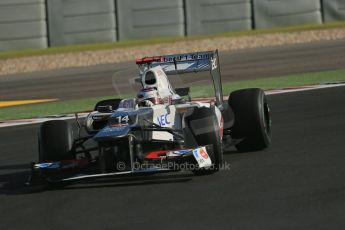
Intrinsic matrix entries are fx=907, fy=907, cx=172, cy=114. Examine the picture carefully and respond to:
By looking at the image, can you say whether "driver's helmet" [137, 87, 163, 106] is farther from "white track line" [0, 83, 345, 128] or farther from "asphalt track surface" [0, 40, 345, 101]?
"asphalt track surface" [0, 40, 345, 101]

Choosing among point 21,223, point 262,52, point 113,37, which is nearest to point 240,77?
point 262,52

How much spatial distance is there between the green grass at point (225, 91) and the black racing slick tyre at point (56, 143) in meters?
7.06

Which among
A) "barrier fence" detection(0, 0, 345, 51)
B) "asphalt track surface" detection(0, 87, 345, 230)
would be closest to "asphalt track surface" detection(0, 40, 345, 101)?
"barrier fence" detection(0, 0, 345, 51)

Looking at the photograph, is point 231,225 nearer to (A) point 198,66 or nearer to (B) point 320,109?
(A) point 198,66

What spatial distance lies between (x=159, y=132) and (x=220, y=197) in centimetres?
190

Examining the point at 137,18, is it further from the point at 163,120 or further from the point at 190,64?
the point at 163,120

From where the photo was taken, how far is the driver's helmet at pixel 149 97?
11117mm

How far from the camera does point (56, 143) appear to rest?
10.5m

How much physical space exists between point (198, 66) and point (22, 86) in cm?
1274

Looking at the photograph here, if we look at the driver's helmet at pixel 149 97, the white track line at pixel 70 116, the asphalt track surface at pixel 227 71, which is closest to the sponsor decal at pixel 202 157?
the driver's helmet at pixel 149 97

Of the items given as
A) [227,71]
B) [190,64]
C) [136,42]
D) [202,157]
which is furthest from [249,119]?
[136,42]

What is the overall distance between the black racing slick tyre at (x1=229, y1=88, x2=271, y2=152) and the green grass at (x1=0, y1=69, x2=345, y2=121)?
682 cm

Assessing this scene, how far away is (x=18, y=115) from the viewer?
18.0 meters

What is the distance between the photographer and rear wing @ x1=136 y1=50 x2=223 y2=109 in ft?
39.1
